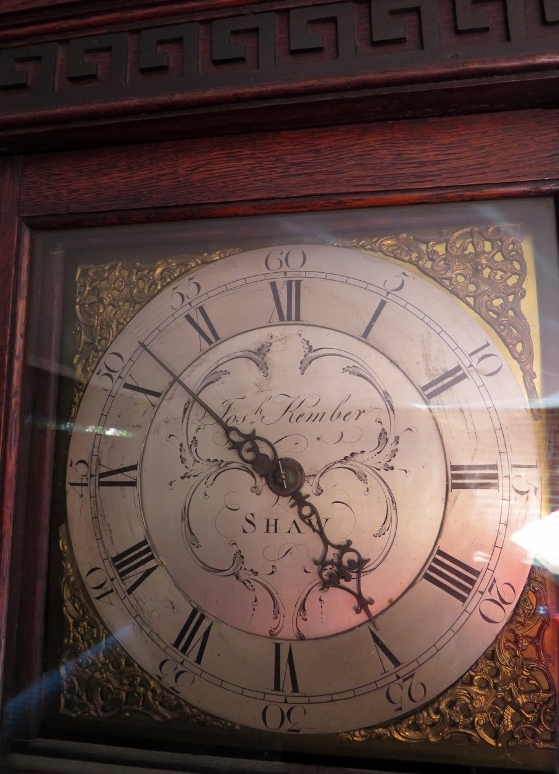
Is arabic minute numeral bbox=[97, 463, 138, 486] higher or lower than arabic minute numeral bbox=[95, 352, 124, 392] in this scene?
lower

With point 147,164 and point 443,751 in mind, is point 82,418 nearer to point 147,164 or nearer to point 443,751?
point 147,164

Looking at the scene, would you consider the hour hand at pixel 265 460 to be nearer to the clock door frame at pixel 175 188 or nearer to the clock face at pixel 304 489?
the clock face at pixel 304 489

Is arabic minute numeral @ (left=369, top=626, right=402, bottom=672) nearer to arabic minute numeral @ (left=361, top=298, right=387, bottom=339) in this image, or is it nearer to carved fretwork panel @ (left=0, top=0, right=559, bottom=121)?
arabic minute numeral @ (left=361, top=298, right=387, bottom=339)

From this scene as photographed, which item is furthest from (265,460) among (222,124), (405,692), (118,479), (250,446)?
(222,124)

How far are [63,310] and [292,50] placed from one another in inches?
17.3

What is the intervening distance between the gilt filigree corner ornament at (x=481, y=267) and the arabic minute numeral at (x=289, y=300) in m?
0.09

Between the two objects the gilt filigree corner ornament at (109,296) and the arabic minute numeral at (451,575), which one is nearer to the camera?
the arabic minute numeral at (451,575)

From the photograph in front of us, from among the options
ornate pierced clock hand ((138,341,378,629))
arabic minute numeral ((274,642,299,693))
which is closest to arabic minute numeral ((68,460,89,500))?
ornate pierced clock hand ((138,341,378,629))

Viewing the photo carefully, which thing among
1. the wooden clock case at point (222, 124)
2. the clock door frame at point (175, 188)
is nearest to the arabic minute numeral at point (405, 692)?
the wooden clock case at point (222, 124)

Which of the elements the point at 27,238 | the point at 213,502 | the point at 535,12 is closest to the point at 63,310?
the point at 27,238

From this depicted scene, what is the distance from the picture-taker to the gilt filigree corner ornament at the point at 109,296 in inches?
33.5

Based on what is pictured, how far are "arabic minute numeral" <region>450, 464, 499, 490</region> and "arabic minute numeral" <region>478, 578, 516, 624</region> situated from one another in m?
0.10

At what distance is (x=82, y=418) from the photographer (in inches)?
33.0

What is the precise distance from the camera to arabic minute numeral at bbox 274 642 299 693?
2.37 feet
